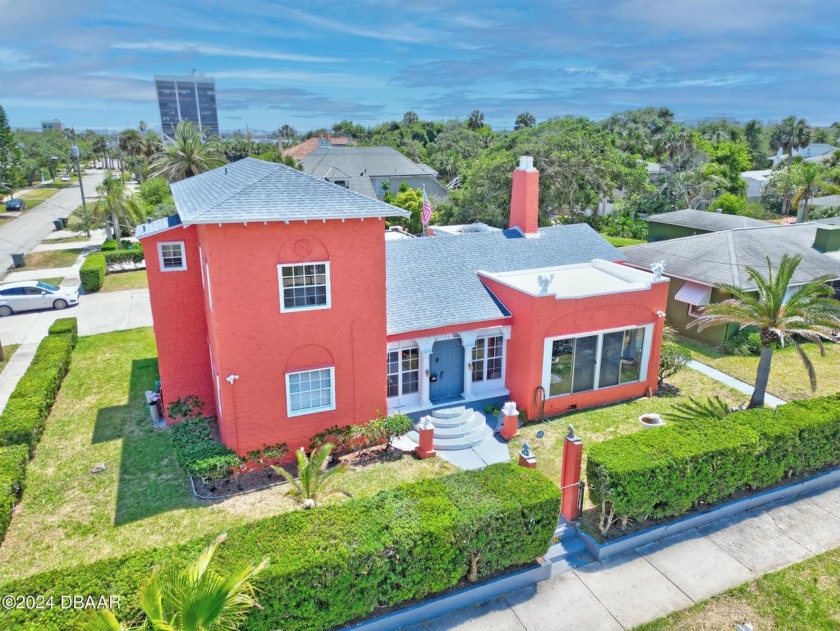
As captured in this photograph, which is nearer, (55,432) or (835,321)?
(835,321)

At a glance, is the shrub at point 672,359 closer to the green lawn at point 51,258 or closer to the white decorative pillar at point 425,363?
the white decorative pillar at point 425,363

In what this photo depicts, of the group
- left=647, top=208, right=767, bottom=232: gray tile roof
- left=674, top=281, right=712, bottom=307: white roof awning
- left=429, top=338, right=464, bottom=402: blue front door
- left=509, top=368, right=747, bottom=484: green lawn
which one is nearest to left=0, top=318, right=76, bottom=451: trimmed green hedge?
left=429, top=338, right=464, bottom=402: blue front door

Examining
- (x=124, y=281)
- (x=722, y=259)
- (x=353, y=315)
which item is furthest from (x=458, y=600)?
(x=124, y=281)

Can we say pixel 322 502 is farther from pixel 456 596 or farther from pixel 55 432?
pixel 55 432

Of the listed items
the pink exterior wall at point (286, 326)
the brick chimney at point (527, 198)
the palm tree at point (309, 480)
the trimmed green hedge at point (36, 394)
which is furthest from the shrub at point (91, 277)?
the palm tree at point (309, 480)

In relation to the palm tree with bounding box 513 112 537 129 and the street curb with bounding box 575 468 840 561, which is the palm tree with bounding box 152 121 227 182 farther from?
the palm tree with bounding box 513 112 537 129

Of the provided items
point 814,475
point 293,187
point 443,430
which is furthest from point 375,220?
point 814,475

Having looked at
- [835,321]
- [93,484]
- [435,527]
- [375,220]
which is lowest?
[93,484]
